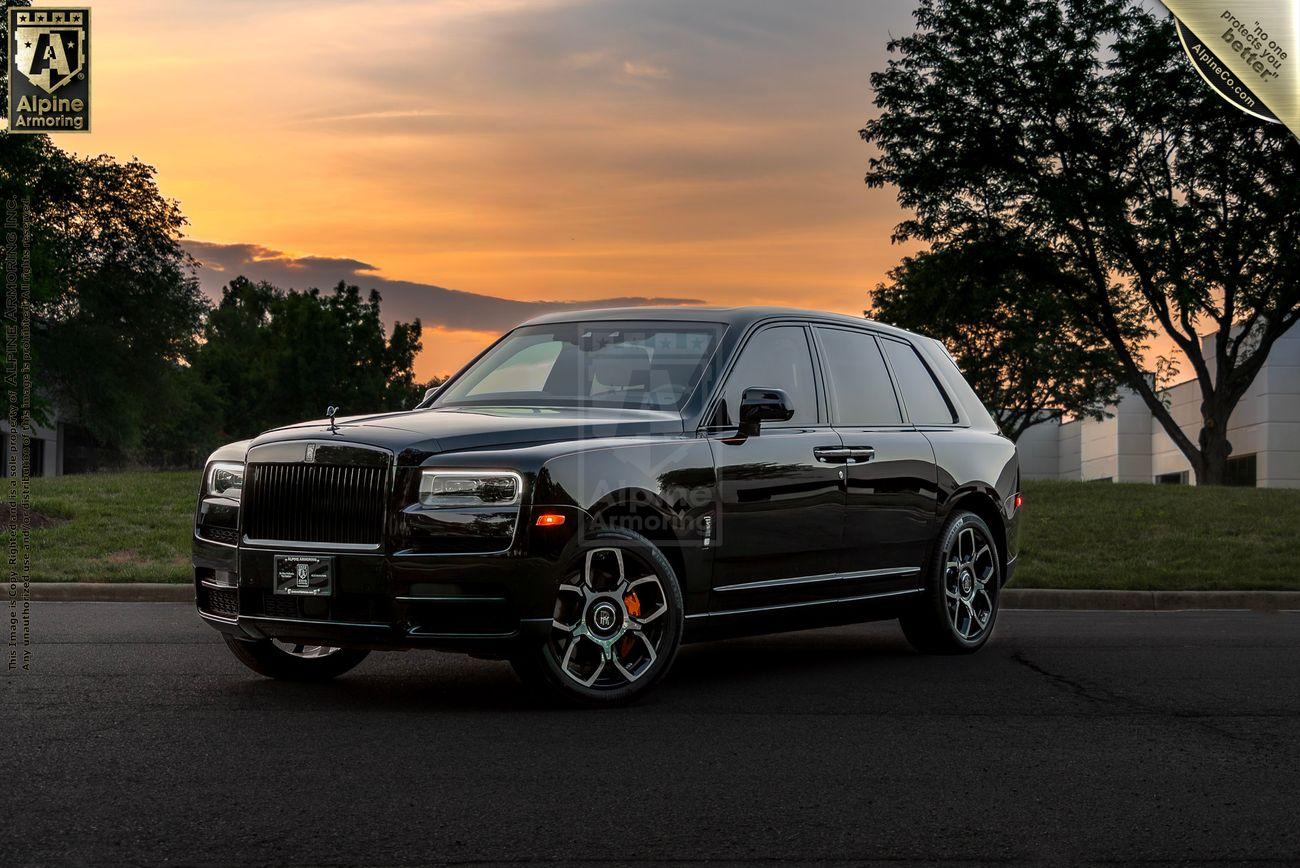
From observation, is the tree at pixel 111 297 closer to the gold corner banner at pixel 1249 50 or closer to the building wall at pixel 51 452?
the building wall at pixel 51 452

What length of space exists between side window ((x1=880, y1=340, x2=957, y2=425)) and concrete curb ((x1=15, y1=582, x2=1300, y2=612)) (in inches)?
175

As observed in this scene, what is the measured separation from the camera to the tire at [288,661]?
775 centimetres

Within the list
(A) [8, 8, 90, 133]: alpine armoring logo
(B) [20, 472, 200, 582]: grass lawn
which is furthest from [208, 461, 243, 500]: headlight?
(A) [8, 8, 90, 133]: alpine armoring logo

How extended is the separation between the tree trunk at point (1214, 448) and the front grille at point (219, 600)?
31157mm

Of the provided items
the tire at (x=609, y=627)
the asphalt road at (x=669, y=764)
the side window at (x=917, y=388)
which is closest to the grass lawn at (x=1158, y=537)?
the side window at (x=917, y=388)

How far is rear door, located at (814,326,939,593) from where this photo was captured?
8383mm

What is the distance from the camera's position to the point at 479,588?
6570 millimetres

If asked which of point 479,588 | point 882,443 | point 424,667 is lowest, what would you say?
point 424,667

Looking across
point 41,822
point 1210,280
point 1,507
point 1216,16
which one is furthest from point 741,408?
point 1210,280

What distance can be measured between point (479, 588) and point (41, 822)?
7.19ft

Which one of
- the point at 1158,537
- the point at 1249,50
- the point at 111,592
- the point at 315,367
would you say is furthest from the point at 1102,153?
the point at 315,367

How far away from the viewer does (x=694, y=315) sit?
8.23m

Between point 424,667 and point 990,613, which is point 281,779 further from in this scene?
point 990,613

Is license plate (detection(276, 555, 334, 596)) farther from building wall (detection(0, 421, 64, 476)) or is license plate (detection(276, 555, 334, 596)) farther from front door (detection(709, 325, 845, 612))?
building wall (detection(0, 421, 64, 476))
